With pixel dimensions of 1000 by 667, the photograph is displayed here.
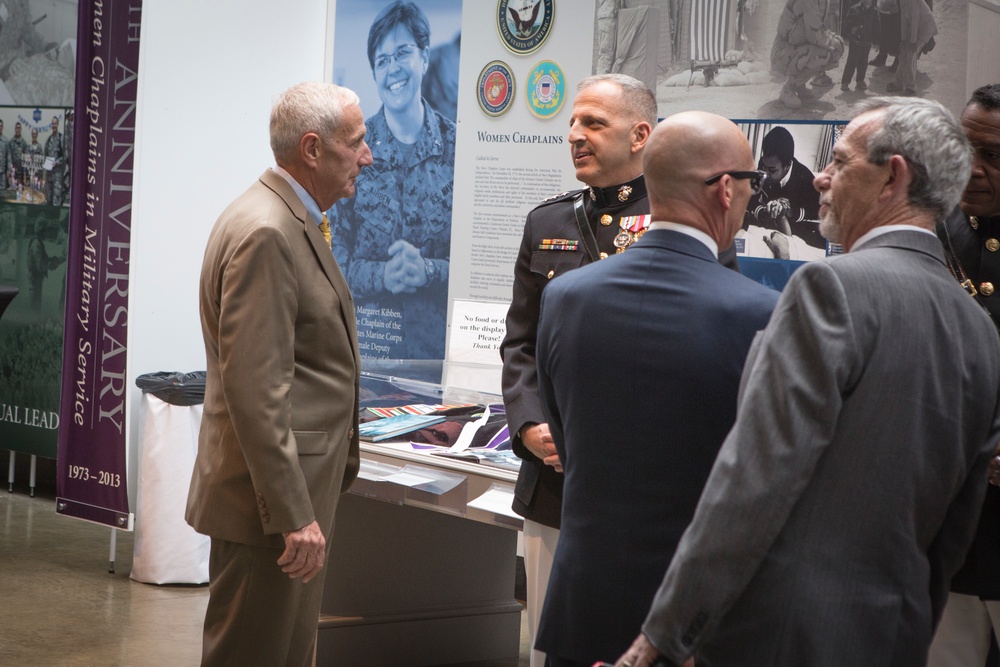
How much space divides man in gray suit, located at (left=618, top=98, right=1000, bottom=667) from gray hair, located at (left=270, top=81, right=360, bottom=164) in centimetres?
141

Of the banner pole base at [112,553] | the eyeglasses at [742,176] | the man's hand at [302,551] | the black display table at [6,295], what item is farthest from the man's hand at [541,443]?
the black display table at [6,295]

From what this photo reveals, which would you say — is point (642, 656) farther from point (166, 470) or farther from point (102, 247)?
point (102, 247)

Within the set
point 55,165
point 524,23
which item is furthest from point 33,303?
point 524,23

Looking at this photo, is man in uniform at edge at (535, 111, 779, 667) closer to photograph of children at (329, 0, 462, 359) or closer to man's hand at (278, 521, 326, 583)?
man's hand at (278, 521, 326, 583)

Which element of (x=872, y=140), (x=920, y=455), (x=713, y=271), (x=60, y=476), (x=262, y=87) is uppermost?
(x=262, y=87)

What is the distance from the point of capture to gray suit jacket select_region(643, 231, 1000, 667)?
4.96ft

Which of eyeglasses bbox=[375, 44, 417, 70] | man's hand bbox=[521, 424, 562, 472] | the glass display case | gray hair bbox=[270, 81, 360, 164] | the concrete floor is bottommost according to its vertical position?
the concrete floor

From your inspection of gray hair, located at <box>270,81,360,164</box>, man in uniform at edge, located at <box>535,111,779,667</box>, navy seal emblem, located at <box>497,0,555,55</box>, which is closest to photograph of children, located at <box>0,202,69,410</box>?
navy seal emblem, located at <box>497,0,555,55</box>

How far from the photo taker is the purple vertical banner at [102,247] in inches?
198

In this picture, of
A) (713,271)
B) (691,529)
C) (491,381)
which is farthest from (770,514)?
(491,381)

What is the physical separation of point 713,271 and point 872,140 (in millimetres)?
320

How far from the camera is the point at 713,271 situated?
1.82 m

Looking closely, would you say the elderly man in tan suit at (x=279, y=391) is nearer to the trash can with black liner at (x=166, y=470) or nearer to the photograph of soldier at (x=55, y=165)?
the trash can with black liner at (x=166, y=470)

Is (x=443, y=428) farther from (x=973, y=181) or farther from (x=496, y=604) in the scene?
(x=973, y=181)
